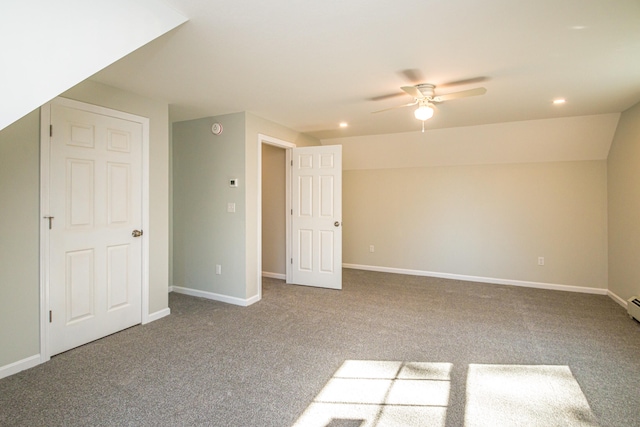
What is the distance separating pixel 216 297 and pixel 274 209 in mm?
1717

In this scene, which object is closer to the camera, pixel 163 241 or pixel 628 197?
pixel 163 241

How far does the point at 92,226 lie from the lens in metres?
2.92

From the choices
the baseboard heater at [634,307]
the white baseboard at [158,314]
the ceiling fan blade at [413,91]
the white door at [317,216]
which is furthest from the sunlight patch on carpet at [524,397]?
the white baseboard at [158,314]

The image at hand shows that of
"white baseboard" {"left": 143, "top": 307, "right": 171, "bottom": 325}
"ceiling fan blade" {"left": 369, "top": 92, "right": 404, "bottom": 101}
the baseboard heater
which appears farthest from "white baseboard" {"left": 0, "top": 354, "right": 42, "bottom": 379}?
the baseboard heater

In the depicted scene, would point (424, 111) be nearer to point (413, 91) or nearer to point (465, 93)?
point (413, 91)

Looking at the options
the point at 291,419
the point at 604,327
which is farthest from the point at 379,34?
the point at 604,327

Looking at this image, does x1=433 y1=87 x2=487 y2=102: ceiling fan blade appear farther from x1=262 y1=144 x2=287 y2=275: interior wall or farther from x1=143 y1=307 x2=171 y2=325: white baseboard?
x1=143 y1=307 x2=171 y2=325: white baseboard

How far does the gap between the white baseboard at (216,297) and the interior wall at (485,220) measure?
265 centimetres

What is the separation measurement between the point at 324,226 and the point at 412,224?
1.79m

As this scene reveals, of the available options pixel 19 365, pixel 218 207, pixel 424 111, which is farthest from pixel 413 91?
pixel 19 365

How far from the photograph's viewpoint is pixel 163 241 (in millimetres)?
3562

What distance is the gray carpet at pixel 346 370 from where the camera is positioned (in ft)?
6.42

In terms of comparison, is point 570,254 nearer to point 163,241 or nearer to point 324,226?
point 324,226

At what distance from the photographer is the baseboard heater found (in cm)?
336
